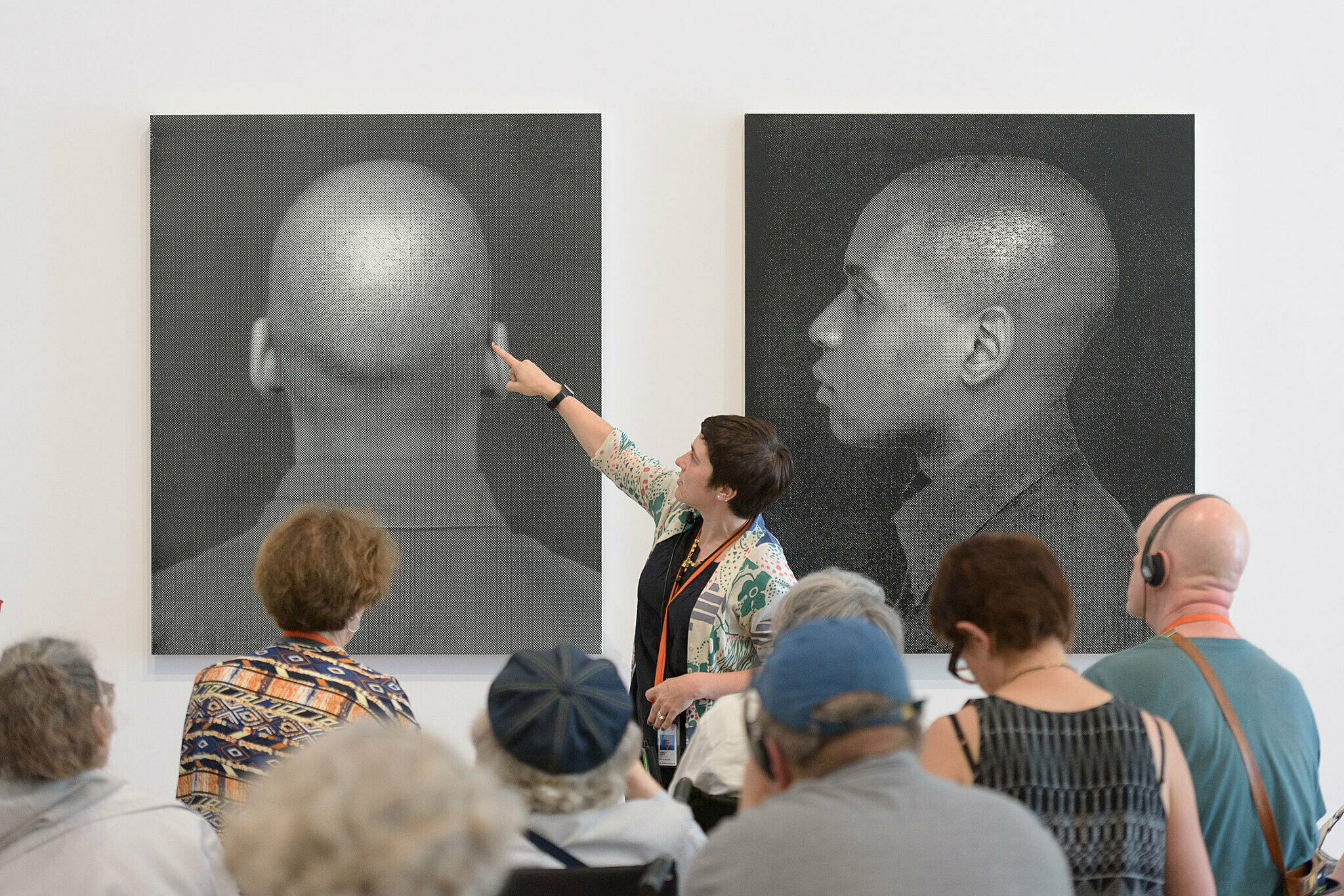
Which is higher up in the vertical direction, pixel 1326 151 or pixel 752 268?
pixel 1326 151

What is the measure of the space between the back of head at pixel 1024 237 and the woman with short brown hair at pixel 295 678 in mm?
1813

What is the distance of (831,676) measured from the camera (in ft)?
3.84

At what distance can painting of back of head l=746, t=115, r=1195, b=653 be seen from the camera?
309 cm

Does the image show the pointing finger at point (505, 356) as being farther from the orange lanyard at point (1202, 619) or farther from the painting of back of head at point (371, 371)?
the orange lanyard at point (1202, 619)

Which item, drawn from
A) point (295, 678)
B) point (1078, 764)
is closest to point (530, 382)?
point (295, 678)

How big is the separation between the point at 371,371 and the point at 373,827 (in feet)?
7.64

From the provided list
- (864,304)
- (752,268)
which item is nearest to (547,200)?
(752,268)

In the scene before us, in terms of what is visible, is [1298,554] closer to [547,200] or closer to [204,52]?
[547,200]

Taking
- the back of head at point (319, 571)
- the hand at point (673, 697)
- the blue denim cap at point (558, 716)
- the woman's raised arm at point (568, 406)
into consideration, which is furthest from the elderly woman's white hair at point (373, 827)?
the woman's raised arm at point (568, 406)

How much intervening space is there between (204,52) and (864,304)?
6.76 feet

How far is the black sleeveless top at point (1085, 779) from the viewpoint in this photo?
57.9 inches

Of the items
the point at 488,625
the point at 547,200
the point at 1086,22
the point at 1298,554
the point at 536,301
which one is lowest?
the point at 488,625

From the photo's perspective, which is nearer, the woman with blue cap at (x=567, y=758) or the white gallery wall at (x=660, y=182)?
the woman with blue cap at (x=567, y=758)

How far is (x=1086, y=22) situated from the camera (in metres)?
3.13
